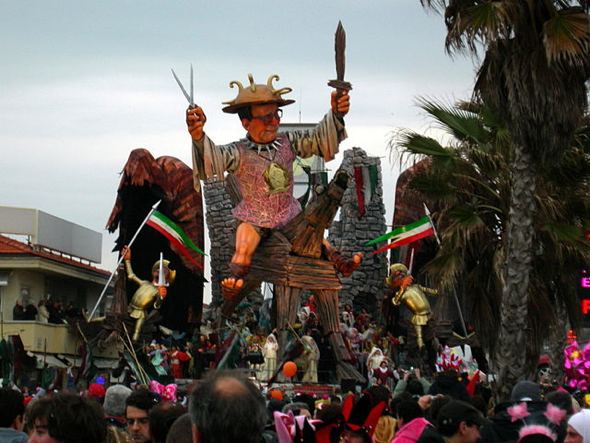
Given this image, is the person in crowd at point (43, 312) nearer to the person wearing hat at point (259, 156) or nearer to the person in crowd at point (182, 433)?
the person wearing hat at point (259, 156)

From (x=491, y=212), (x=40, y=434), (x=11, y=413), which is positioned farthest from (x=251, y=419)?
(x=491, y=212)

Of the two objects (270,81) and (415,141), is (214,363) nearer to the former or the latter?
(270,81)

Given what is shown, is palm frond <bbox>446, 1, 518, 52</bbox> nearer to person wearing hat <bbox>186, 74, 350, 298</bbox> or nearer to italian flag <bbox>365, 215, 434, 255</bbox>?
person wearing hat <bbox>186, 74, 350, 298</bbox>

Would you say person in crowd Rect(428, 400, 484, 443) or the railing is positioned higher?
the railing

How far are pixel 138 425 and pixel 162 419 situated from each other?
82 cm

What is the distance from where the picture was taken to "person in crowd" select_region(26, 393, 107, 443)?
6.18m

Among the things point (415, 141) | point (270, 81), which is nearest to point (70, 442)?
point (415, 141)

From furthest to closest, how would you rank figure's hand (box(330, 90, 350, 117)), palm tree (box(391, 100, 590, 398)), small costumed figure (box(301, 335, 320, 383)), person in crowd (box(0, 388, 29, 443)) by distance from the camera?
1. small costumed figure (box(301, 335, 320, 383))
2. figure's hand (box(330, 90, 350, 117))
3. palm tree (box(391, 100, 590, 398))
4. person in crowd (box(0, 388, 29, 443))

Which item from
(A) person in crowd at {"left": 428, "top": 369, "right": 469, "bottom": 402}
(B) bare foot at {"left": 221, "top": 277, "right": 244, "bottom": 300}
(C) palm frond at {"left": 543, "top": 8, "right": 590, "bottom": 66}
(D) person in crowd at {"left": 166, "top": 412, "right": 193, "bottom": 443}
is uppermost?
(C) palm frond at {"left": 543, "top": 8, "right": 590, "bottom": 66}

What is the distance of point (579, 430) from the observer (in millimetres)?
8336

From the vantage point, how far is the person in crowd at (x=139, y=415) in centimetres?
836

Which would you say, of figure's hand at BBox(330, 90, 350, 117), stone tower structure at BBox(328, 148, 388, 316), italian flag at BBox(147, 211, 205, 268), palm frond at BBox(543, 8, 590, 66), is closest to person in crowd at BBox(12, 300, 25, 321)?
italian flag at BBox(147, 211, 205, 268)

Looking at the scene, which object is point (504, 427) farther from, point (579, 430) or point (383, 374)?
point (383, 374)

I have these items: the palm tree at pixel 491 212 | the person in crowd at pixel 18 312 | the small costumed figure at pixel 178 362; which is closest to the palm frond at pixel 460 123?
the palm tree at pixel 491 212
